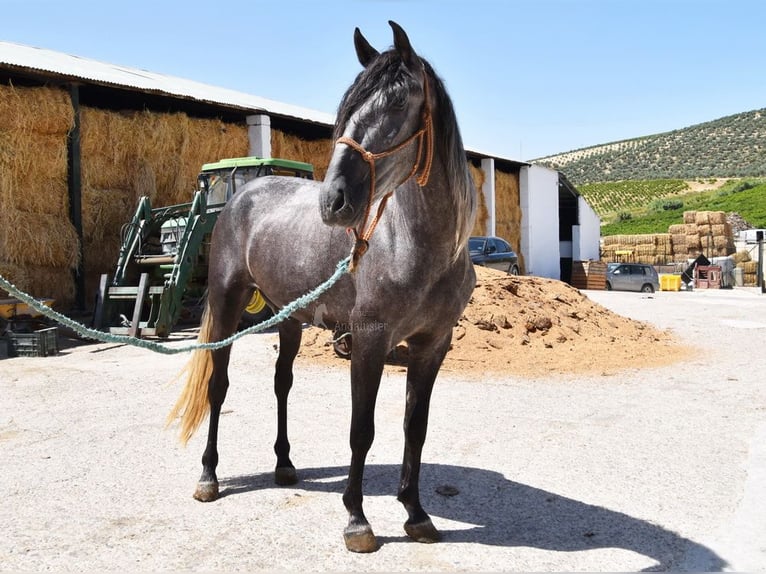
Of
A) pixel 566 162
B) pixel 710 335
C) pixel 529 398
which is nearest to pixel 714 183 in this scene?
pixel 566 162

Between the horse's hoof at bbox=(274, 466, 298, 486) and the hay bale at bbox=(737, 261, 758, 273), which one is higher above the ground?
the hay bale at bbox=(737, 261, 758, 273)

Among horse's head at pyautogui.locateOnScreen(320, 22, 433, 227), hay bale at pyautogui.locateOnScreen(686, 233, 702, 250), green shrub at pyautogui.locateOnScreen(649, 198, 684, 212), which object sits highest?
green shrub at pyautogui.locateOnScreen(649, 198, 684, 212)

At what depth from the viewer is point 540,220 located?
25.5 m

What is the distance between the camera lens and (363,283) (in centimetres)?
294

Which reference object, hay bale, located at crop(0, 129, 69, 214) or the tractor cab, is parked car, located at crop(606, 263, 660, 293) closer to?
the tractor cab

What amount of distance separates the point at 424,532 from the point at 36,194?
10.5 metres

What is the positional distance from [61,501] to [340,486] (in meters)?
1.51

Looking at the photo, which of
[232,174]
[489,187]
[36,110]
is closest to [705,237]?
[489,187]

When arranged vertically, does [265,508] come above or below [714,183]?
→ below

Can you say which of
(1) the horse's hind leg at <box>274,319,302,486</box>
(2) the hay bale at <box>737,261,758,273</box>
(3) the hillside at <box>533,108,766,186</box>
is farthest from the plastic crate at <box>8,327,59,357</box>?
(3) the hillside at <box>533,108,766,186</box>

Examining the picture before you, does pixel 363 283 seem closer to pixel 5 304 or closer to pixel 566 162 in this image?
pixel 5 304

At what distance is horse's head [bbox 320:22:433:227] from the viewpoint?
2488 millimetres

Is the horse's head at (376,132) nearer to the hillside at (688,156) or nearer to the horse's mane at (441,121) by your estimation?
the horse's mane at (441,121)

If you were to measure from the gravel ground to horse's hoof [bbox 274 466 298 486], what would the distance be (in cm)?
6
